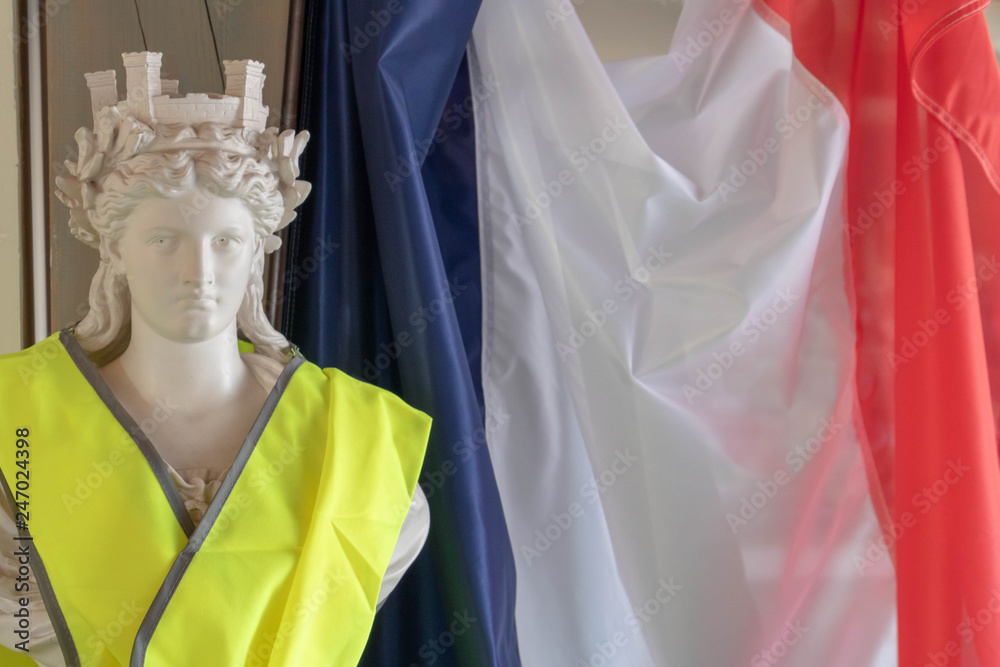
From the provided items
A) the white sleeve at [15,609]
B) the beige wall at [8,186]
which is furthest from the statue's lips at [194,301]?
the beige wall at [8,186]

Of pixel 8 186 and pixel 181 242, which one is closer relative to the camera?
pixel 181 242

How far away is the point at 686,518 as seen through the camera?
168 cm

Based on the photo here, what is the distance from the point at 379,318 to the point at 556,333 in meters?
0.35

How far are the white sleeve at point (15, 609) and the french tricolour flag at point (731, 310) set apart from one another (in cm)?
85

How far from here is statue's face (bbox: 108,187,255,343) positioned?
1188 mm

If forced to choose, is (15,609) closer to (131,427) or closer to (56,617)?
(56,617)

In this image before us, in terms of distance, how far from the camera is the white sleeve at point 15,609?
1139mm

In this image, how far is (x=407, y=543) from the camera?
1.33 m

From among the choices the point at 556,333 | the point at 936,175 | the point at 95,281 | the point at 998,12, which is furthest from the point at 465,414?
the point at 998,12

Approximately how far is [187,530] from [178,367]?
0.79 ft

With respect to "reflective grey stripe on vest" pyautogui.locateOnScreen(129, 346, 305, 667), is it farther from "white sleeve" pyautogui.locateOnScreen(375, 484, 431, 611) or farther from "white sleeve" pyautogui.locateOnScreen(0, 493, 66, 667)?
"white sleeve" pyautogui.locateOnScreen(375, 484, 431, 611)

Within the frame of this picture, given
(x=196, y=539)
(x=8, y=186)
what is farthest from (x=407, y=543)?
(x=8, y=186)

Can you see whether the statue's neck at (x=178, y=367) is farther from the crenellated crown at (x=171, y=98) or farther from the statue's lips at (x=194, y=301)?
the crenellated crown at (x=171, y=98)

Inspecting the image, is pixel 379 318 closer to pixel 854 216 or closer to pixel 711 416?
pixel 711 416
